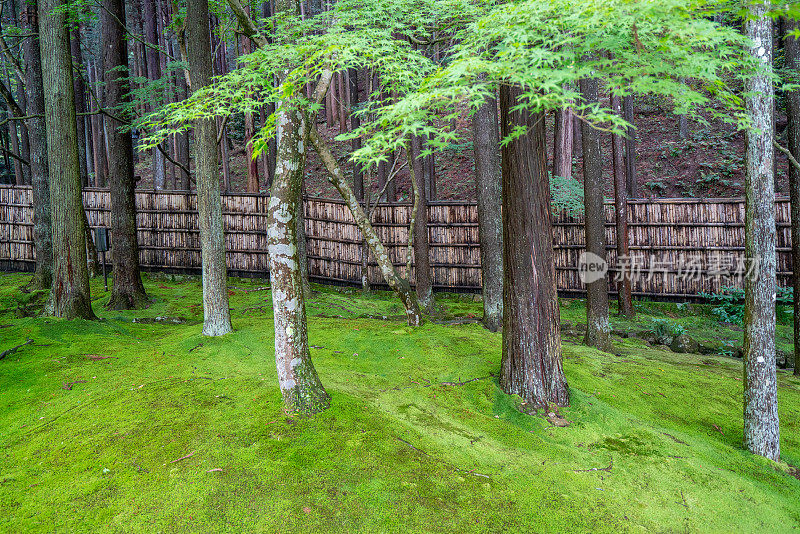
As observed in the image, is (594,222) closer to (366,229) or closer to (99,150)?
(366,229)

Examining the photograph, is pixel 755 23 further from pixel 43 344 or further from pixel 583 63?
pixel 43 344

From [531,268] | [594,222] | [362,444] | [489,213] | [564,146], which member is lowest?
[362,444]

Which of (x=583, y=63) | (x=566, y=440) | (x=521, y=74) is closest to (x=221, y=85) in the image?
(x=521, y=74)

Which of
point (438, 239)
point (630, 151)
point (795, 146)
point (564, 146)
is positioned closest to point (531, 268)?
point (795, 146)

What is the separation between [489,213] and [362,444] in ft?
14.8

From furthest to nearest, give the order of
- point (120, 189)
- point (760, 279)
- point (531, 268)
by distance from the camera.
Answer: point (120, 189), point (531, 268), point (760, 279)

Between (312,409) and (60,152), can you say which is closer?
(312,409)

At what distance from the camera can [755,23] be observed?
3658 millimetres

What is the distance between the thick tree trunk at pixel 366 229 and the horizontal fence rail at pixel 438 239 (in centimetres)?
404

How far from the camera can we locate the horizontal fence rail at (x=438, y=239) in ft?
30.1

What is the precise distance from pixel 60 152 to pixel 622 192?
8.54m


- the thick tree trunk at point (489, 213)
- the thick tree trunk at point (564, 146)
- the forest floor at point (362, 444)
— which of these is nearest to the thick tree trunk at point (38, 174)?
the forest floor at point (362, 444)

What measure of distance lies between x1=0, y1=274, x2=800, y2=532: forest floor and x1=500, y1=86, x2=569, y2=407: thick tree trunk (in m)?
0.30

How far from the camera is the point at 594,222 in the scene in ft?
21.6
